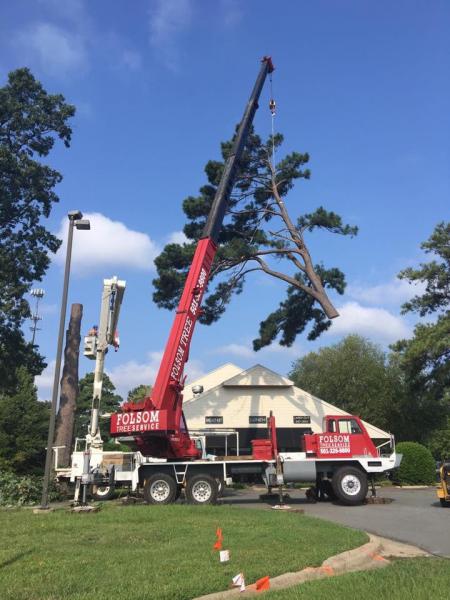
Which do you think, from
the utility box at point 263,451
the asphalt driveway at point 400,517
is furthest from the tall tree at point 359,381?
the utility box at point 263,451

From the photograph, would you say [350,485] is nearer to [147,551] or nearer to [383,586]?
[147,551]

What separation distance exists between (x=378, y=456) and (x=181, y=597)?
12891mm

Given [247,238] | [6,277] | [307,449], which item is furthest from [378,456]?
[6,277]

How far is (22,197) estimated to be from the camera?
27.2 m

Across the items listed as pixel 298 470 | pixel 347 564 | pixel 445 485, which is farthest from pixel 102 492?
pixel 347 564

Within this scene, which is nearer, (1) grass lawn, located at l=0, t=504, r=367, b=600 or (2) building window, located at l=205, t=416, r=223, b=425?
(1) grass lawn, located at l=0, t=504, r=367, b=600

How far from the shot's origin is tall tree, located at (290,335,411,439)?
127 ft

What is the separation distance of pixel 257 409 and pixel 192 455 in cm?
1257

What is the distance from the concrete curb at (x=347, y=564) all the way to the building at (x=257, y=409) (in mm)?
18172

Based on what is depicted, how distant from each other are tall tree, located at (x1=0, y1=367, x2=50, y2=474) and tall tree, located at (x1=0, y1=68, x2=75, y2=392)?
302cm

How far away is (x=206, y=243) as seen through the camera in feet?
59.5

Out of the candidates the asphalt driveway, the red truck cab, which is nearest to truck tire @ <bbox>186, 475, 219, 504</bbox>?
the asphalt driveway

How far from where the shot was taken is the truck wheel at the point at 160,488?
15.7m

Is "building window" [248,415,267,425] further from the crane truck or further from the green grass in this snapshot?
the green grass
